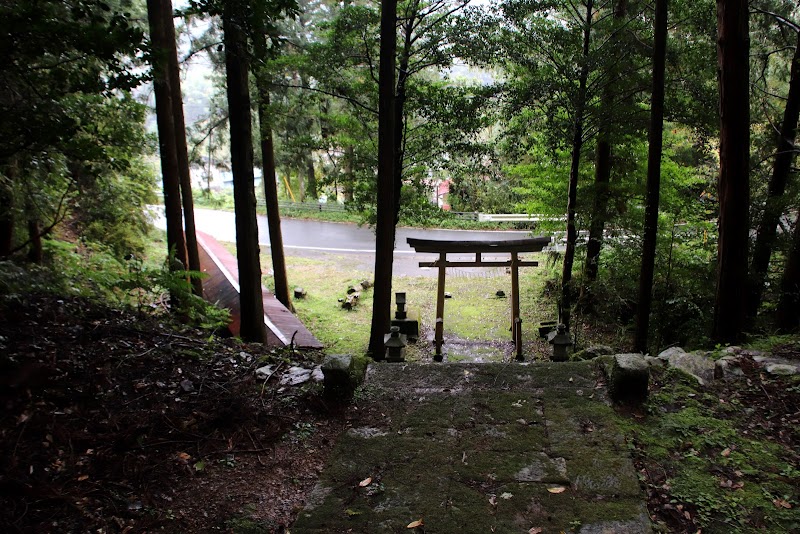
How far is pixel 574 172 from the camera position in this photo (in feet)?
35.1

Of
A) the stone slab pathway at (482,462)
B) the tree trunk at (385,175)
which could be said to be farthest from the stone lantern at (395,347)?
the stone slab pathway at (482,462)

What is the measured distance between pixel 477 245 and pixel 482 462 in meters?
6.31

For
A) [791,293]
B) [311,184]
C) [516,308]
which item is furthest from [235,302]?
[791,293]

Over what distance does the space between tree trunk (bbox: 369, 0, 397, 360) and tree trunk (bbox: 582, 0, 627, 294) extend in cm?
453

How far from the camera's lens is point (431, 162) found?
11.5 metres

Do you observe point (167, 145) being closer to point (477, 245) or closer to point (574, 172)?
point (477, 245)

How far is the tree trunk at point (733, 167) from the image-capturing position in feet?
19.6

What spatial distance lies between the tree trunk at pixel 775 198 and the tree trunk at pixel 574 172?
336cm

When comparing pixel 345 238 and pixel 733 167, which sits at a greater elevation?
pixel 733 167

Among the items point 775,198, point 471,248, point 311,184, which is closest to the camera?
point 775,198

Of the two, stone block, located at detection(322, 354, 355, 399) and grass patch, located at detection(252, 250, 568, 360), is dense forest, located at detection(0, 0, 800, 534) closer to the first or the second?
stone block, located at detection(322, 354, 355, 399)

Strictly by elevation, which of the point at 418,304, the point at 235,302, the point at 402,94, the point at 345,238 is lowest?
the point at 418,304

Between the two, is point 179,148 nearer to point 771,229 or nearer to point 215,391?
point 215,391

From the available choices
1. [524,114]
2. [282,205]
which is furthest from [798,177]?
[282,205]
